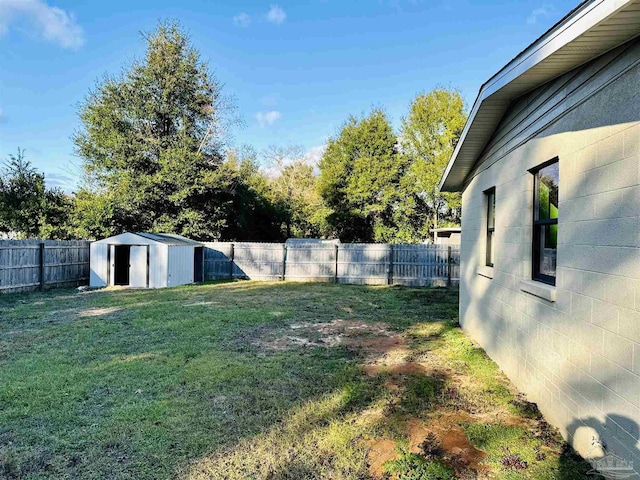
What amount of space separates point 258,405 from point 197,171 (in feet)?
58.9

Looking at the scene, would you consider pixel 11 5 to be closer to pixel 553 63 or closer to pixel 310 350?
pixel 310 350

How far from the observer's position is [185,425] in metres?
3.22

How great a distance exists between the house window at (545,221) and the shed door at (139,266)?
12.6 metres

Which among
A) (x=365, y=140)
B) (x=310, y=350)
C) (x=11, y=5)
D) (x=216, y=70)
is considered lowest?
(x=310, y=350)

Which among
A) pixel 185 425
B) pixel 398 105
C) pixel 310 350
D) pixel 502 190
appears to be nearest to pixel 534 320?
pixel 502 190

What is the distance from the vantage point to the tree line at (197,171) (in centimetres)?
1789

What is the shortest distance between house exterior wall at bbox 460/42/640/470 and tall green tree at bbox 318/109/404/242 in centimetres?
1935

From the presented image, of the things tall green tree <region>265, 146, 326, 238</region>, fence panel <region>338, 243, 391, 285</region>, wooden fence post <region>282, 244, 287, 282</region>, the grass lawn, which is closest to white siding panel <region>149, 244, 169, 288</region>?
wooden fence post <region>282, 244, 287, 282</region>

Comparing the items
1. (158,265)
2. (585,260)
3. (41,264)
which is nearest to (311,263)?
(158,265)

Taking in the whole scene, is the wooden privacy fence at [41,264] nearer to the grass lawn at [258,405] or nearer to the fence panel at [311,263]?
the grass lawn at [258,405]

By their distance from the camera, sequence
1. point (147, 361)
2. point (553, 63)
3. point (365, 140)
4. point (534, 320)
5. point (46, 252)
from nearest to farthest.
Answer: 1. point (553, 63)
2. point (534, 320)
3. point (147, 361)
4. point (46, 252)
5. point (365, 140)

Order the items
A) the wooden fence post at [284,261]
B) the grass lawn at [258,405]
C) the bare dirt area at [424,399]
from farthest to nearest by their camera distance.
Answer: the wooden fence post at [284,261]
the bare dirt area at [424,399]
the grass lawn at [258,405]

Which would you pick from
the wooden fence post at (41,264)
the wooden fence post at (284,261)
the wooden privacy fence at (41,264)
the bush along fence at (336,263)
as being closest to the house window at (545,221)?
the bush along fence at (336,263)

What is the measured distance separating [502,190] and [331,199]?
20334mm
